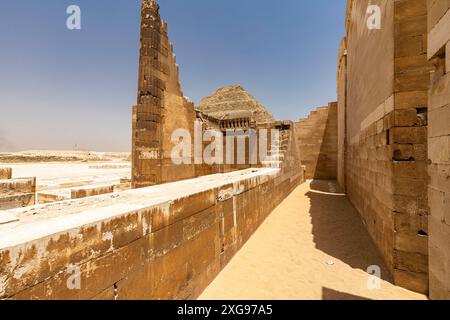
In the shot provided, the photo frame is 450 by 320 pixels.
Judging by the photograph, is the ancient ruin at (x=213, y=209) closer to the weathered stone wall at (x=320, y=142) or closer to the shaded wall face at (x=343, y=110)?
the shaded wall face at (x=343, y=110)

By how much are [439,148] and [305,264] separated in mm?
2713

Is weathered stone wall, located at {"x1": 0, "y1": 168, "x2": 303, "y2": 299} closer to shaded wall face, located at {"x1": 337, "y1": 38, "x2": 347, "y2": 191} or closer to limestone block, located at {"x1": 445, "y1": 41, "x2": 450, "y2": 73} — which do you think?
limestone block, located at {"x1": 445, "y1": 41, "x2": 450, "y2": 73}

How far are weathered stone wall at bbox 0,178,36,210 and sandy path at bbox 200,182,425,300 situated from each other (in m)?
5.73

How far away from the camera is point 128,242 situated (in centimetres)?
185

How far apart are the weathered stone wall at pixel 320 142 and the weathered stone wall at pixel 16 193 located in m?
15.7

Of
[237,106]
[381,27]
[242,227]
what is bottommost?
[242,227]

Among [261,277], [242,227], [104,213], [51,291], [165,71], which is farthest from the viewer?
[165,71]

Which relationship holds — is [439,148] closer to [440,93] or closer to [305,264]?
[440,93]

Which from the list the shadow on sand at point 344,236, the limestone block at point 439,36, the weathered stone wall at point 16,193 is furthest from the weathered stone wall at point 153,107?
the limestone block at point 439,36

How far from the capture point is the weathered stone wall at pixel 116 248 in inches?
50.0

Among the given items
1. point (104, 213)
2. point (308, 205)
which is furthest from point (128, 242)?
point (308, 205)

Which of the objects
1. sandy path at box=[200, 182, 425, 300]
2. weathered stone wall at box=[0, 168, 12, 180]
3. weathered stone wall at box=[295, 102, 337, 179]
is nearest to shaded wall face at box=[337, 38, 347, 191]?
weathered stone wall at box=[295, 102, 337, 179]

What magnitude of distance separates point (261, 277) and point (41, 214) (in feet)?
10.1

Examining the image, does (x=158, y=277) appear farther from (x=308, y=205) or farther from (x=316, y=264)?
(x=308, y=205)
